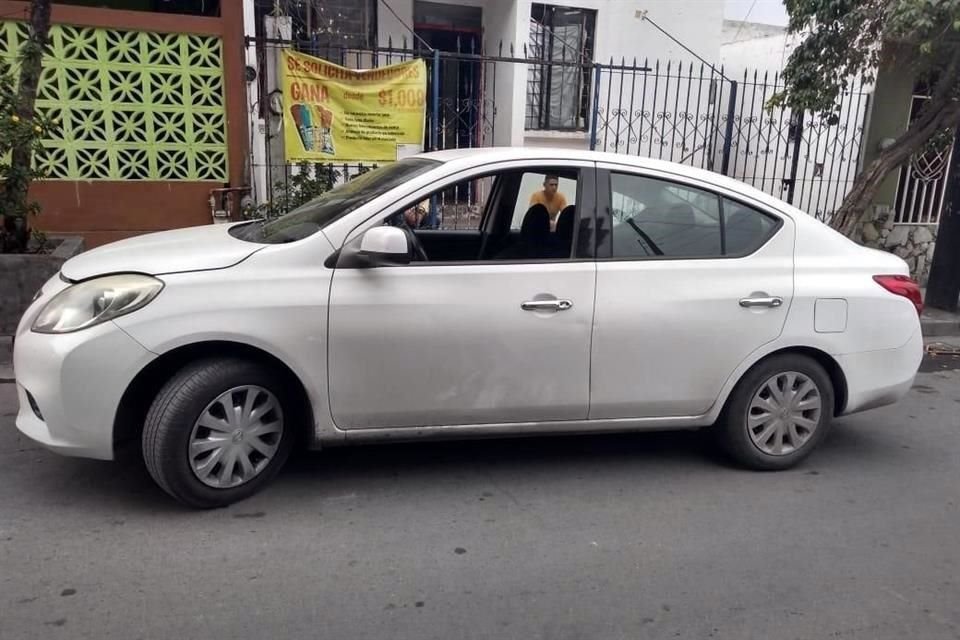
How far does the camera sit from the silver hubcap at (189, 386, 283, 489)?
351cm

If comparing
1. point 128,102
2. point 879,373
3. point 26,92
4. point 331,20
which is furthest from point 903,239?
point 26,92

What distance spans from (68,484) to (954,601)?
4.04 metres

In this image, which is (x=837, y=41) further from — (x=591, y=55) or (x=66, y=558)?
(x=66, y=558)

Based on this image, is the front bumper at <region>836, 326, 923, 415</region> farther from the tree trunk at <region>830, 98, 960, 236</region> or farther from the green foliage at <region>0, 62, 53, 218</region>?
the green foliage at <region>0, 62, 53, 218</region>

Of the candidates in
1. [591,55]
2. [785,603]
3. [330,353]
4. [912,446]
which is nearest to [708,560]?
[785,603]

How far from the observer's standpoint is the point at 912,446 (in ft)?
16.3

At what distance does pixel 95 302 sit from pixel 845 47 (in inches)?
301

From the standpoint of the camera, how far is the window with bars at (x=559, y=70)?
11.9 metres

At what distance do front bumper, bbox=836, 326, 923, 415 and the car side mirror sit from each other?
2.48m

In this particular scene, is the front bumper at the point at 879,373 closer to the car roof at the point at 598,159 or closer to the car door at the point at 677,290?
the car door at the point at 677,290

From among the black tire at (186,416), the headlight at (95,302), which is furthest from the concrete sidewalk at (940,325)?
the headlight at (95,302)

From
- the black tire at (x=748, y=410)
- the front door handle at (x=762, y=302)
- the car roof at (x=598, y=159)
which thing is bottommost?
the black tire at (x=748, y=410)

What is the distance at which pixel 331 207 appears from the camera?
3990 mm

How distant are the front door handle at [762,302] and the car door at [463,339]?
84 cm
